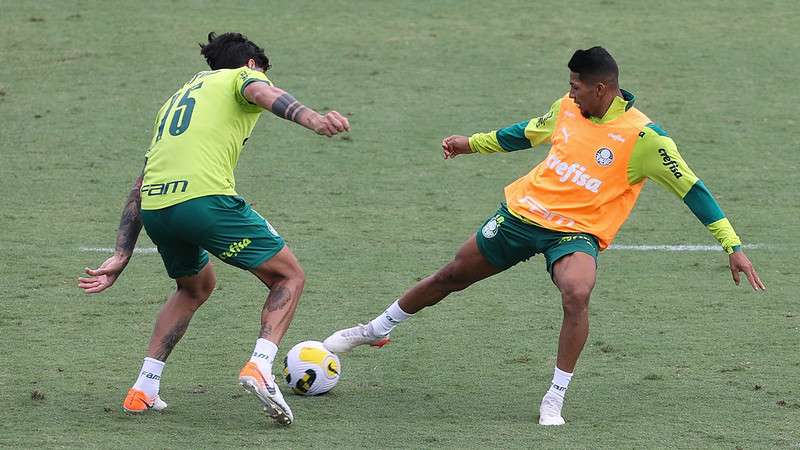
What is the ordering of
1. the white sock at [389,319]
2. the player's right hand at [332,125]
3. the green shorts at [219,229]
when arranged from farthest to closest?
the white sock at [389,319]
the green shorts at [219,229]
the player's right hand at [332,125]

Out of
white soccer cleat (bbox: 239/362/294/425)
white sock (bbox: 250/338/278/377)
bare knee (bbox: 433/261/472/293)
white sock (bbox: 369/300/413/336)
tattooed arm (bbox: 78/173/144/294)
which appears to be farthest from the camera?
white sock (bbox: 369/300/413/336)

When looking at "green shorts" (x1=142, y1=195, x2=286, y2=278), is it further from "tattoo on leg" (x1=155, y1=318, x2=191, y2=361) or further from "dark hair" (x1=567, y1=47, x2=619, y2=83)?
"dark hair" (x1=567, y1=47, x2=619, y2=83)

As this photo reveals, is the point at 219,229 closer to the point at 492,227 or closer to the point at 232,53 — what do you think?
the point at 232,53

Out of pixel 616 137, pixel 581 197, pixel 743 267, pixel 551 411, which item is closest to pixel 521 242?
pixel 581 197

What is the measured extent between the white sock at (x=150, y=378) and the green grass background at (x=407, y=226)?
0.15m

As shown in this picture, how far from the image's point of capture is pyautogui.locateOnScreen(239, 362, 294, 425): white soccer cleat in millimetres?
6512

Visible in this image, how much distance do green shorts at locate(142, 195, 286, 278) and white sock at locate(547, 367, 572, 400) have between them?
5.10 feet

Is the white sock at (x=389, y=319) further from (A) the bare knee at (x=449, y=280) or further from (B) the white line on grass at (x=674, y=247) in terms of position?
(B) the white line on grass at (x=674, y=247)

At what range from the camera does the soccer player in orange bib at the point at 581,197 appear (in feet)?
23.2

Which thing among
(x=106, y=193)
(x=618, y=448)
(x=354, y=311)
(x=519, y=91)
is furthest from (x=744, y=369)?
(x=519, y=91)

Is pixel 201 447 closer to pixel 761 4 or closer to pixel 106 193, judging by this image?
pixel 106 193

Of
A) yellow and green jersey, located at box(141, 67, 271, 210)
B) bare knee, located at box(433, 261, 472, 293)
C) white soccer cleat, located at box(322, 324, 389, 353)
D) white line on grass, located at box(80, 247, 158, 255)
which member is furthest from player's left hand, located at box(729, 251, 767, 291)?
white line on grass, located at box(80, 247, 158, 255)

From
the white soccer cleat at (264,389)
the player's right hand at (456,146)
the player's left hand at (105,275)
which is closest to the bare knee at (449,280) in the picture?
the player's right hand at (456,146)

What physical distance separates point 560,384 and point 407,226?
14.1ft
